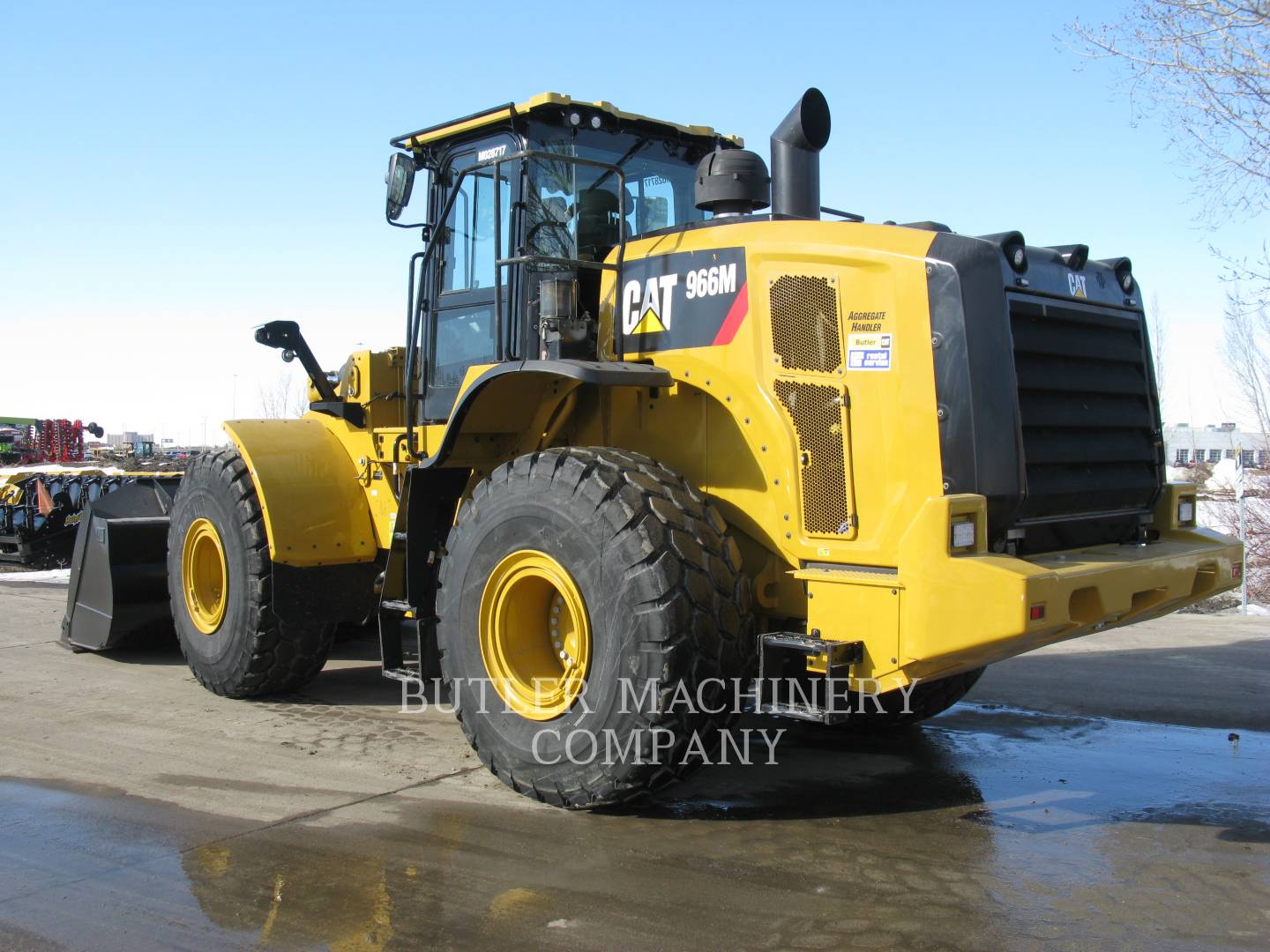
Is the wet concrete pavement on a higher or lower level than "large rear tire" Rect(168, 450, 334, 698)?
lower

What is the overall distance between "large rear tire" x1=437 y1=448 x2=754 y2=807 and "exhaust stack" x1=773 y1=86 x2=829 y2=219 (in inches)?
61.2

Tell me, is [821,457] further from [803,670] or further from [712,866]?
[712,866]

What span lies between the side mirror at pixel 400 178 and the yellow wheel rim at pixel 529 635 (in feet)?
8.12

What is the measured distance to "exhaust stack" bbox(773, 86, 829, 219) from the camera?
18.2 feet

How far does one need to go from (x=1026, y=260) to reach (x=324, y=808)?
372cm

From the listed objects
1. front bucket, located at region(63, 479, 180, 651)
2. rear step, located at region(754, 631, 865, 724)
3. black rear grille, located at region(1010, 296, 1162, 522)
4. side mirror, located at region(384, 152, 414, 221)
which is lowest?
rear step, located at region(754, 631, 865, 724)

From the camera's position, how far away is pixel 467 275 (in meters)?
6.34

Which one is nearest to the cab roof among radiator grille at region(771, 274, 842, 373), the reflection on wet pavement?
radiator grille at region(771, 274, 842, 373)

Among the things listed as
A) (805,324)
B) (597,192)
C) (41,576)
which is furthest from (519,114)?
(41,576)

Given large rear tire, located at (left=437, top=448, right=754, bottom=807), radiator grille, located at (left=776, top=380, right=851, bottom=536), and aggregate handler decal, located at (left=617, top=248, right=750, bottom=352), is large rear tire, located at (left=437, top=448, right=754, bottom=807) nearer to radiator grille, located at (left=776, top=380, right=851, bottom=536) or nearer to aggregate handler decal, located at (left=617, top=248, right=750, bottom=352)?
radiator grille, located at (left=776, top=380, right=851, bottom=536)

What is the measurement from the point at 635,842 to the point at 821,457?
1.68 m

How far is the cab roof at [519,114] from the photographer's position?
5.93 metres

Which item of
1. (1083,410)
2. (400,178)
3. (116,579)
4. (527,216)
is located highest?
(400,178)

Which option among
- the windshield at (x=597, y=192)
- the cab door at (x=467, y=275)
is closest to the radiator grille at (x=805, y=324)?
the windshield at (x=597, y=192)
